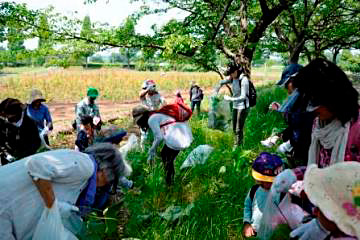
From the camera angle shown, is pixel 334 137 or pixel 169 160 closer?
pixel 334 137

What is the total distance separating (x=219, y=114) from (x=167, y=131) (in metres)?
3.50

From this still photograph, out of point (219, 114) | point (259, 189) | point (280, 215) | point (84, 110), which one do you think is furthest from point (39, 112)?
point (280, 215)

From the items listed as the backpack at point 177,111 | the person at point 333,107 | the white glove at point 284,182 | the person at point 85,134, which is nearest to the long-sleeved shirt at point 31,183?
the white glove at point 284,182

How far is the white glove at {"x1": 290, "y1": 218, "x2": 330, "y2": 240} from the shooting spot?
5.35ft

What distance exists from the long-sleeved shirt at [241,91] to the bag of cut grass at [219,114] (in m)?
1.40

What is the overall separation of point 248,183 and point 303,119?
1.35m

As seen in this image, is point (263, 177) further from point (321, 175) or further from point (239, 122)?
point (239, 122)

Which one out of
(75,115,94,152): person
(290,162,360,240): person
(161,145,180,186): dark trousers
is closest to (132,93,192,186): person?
(161,145,180,186): dark trousers

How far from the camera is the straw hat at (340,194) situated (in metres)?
1.41

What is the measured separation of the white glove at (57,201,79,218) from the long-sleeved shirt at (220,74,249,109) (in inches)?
154

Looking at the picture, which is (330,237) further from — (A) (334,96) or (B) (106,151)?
(B) (106,151)

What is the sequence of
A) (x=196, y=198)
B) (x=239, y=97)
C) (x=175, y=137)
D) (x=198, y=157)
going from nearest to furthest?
1. (x=196, y=198)
2. (x=175, y=137)
3. (x=198, y=157)
4. (x=239, y=97)

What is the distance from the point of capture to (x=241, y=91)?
562 centimetres

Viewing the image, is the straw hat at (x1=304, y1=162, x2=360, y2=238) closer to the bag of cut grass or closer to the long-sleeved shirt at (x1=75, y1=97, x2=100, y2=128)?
the long-sleeved shirt at (x1=75, y1=97, x2=100, y2=128)
